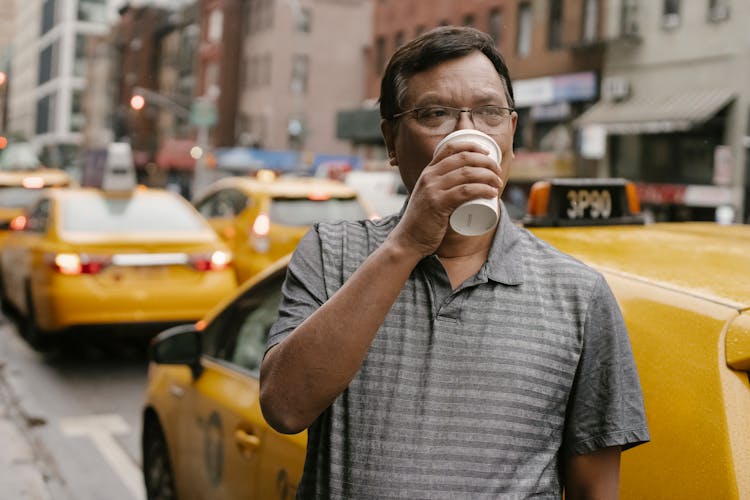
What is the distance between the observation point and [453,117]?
1.88 m

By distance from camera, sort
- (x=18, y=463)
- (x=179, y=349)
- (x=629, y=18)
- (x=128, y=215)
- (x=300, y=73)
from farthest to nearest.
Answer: (x=300, y=73) → (x=629, y=18) → (x=128, y=215) → (x=18, y=463) → (x=179, y=349)

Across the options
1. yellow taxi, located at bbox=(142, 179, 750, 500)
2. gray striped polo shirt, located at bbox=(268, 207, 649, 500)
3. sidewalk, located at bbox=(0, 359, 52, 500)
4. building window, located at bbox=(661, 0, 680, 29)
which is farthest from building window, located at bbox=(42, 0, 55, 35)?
gray striped polo shirt, located at bbox=(268, 207, 649, 500)

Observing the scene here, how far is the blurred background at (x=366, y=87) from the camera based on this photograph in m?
28.4

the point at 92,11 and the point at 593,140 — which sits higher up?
the point at 92,11

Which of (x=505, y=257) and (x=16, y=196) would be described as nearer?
(x=505, y=257)

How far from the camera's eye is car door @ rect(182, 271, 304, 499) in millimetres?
3188

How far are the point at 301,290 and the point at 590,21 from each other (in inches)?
1294

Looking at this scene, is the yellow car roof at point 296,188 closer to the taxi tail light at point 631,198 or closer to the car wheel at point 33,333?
the car wheel at point 33,333

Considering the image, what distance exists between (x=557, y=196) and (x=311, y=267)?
1658 mm

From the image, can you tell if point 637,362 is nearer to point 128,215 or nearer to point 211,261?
point 211,261

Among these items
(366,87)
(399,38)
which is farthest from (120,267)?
(366,87)

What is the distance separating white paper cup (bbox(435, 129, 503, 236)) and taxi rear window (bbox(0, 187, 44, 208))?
13.3 metres

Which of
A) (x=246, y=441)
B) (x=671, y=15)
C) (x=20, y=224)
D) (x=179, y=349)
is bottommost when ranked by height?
(x=246, y=441)

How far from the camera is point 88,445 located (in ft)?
21.3
